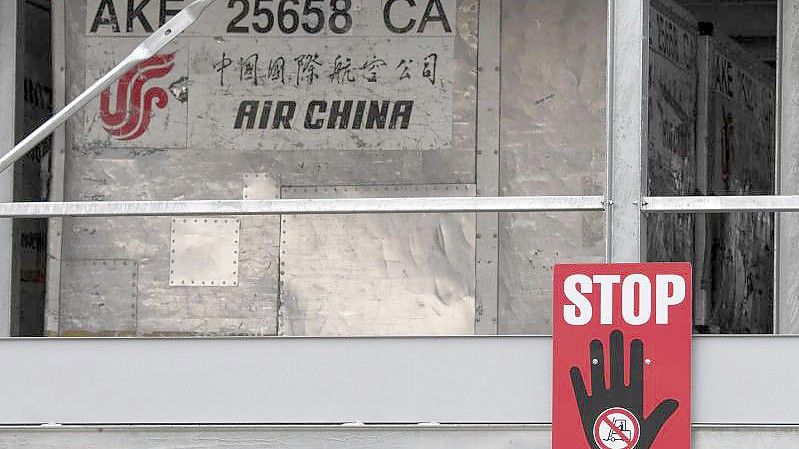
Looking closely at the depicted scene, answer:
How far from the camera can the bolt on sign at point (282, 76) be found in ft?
24.3

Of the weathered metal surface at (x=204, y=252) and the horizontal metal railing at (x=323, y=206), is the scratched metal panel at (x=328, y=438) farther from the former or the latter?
the weathered metal surface at (x=204, y=252)

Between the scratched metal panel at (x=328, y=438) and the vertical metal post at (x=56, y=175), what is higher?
the vertical metal post at (x=56, y=175)

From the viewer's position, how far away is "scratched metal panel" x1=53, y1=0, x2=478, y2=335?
24.5ft

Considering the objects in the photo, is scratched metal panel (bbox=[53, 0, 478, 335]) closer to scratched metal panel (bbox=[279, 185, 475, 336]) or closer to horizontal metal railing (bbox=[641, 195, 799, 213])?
scratched metal panel (bbox=[279, 185, 475, 336])

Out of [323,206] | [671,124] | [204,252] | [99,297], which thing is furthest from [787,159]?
[99,297]

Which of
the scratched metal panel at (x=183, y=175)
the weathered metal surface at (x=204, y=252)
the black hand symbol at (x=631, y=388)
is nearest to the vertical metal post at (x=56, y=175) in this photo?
the scratched metal panel at (x=183, y=175)

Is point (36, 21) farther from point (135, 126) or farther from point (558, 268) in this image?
point (558, 268)

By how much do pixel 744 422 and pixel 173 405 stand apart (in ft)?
6.00

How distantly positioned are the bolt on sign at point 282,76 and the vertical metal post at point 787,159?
5.18 feet

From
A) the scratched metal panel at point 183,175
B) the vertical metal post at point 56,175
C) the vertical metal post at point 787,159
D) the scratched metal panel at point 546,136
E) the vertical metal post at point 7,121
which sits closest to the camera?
the vertical metal post at point 787,159

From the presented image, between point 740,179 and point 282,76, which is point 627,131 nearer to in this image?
point 282,76

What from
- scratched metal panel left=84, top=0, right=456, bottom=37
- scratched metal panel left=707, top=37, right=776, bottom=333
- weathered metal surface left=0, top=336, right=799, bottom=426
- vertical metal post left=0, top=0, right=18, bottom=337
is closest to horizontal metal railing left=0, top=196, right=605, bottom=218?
weathered metal surface left=0, top=336, right=799, bottom=426

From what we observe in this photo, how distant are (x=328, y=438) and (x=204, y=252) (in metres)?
2.67

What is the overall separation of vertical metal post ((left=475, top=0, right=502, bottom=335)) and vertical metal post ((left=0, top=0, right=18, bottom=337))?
2135mm
